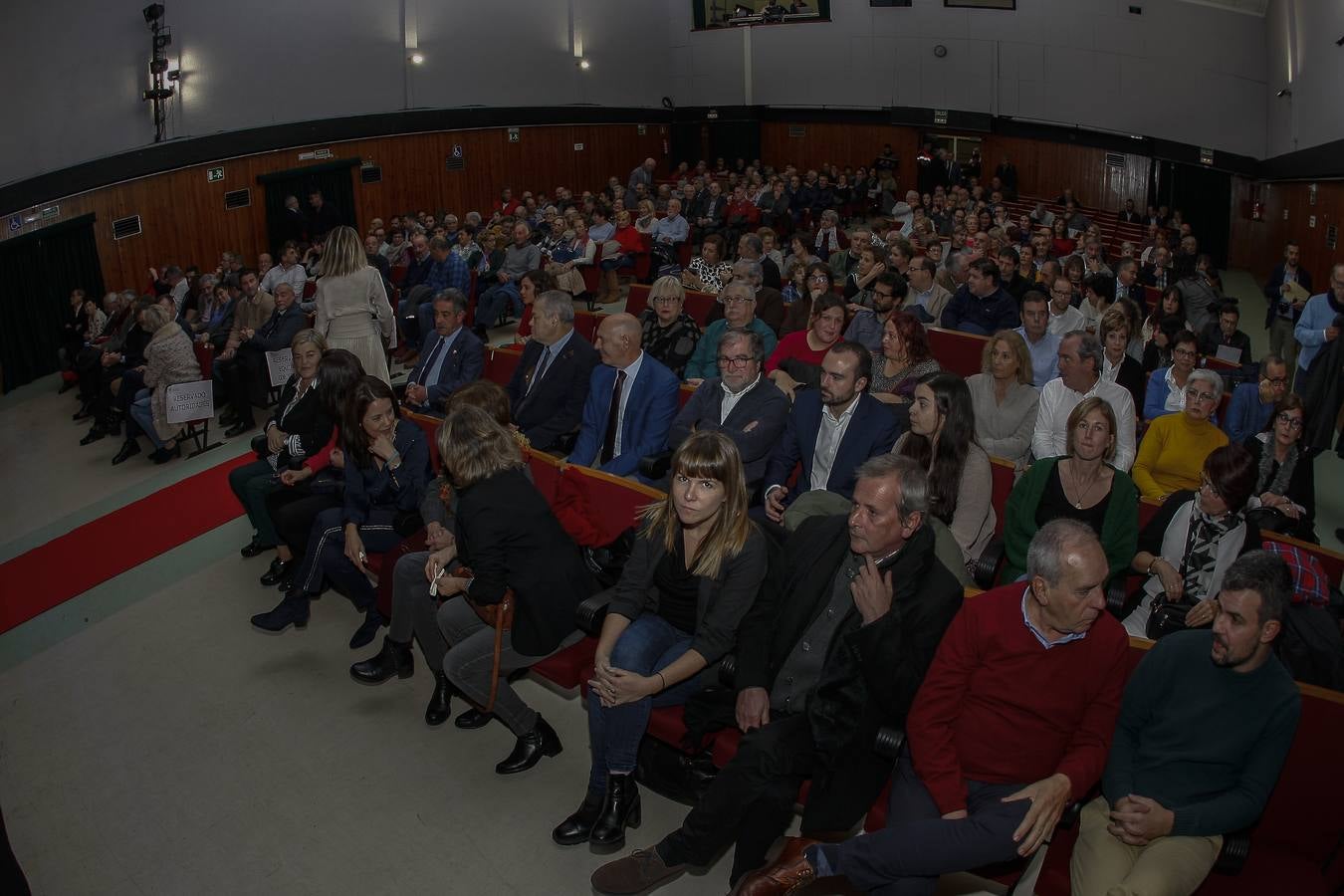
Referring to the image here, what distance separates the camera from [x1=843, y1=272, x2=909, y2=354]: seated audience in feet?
19.9

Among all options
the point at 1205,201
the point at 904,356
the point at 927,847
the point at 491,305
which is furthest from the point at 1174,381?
the point at 1205,201

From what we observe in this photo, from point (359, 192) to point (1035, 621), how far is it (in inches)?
540

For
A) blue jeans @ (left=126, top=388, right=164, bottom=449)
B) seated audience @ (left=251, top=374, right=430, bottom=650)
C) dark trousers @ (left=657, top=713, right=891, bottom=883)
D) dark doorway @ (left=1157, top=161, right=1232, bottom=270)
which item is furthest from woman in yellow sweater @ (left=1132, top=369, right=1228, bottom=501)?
dark doorway @ (left=1157, top=161, right=1232, bottom=270)

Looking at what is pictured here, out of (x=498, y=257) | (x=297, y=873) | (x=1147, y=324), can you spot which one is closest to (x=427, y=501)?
(x=297, y=873)

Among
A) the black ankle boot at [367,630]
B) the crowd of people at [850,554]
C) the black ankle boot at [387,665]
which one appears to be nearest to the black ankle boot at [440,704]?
the crowd of people at [850,554]

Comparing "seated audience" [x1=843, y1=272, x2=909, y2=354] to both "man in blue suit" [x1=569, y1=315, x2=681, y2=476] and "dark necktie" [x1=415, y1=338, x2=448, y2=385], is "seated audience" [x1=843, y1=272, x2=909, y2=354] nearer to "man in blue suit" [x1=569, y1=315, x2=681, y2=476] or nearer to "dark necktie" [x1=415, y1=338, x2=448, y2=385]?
"man in blue suit" [x1=569, y1=315, x2=681, y2=476]

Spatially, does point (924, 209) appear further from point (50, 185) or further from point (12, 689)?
point (12, 689)

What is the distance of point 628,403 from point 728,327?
1.23 m

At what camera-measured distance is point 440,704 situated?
154 inches

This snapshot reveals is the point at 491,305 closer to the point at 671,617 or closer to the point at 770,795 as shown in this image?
the point at 671,617

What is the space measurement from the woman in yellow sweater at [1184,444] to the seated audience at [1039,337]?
1341 mm

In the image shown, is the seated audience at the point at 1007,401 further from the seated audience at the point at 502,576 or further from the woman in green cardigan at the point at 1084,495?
the seated audience at the point at 502,576

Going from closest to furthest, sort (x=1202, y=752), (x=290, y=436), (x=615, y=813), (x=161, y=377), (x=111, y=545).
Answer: (x=1202, y=752), (x=615, y=813), (x=290, y=436), (x=111, y=545), (x=161, y=377)

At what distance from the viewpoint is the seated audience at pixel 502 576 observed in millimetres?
3416
